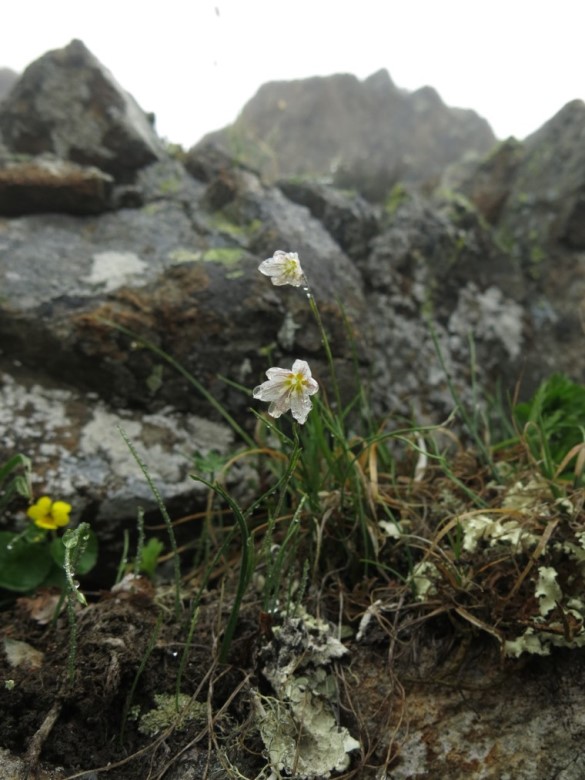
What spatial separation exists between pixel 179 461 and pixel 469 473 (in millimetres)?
1124

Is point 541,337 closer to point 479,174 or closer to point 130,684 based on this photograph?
point 479,174

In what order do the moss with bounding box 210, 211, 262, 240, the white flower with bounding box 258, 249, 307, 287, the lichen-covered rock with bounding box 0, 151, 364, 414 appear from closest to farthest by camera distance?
the white flower with bounding box 258, 249, 307, 287 < the lichen-covered rock with bounding box 0, 151, 364, 414 < the moss with bounding box 210, 211, 262, 240

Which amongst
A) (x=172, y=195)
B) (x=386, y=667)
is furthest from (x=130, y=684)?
(x=172, y=195)

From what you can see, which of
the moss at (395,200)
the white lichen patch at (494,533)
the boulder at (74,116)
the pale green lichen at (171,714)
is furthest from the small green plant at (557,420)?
the boulder at (74,116)

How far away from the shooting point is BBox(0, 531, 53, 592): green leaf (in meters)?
1.70

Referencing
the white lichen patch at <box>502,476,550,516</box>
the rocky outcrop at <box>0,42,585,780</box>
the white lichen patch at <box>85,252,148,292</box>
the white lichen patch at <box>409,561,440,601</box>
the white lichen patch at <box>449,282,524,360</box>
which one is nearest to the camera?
the white lichen patch at <box>409,561,440,601</box>

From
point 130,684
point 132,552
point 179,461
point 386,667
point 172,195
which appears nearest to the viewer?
point 130,684

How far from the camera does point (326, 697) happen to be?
1.38 meters

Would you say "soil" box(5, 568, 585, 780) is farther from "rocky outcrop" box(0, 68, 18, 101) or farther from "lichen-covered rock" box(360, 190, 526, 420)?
"rocky outcrop" box(0, 68, 18, 101)

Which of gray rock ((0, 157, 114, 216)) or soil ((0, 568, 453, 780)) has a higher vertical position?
gray rock ((0, 157, 114, 216))

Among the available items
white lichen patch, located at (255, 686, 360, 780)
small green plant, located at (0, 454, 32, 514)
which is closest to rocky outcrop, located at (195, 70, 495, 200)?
small green plant, located at (0, 454, 32, 514)

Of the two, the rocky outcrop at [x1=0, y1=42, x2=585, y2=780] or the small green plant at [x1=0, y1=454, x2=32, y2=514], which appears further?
the rocky outcrop at [x1=0, y1=42, x2=585, y2=780]

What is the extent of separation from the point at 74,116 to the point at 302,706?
10.1 feet

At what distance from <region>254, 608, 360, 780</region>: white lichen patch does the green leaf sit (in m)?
0.78
